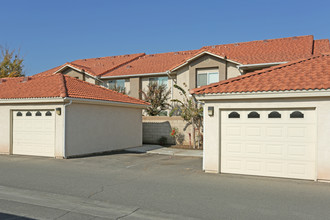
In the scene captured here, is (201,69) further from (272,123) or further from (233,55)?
(272,123)

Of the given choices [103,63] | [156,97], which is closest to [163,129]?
[156,97]

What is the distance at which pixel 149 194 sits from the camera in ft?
25.5

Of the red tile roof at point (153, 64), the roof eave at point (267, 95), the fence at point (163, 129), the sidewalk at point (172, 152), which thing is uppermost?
the red tile roof at point (153, 64)

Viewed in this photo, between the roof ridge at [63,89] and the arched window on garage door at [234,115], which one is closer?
the arched window on garage door at [234,115]

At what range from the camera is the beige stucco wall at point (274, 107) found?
9203 millimetres

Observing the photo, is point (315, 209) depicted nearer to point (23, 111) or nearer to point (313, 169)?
point (313, 169)

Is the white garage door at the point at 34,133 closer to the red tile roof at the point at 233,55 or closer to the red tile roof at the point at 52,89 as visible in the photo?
the red tile roof at the point at 52,89

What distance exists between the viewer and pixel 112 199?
731 centimetres

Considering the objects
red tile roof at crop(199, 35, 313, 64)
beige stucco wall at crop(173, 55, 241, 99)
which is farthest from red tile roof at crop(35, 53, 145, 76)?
red tile roof at crop(199, 35, 313, 64)

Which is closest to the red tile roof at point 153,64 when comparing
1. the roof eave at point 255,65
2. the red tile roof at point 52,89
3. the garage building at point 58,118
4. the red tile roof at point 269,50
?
the red tile roof at point 269,50

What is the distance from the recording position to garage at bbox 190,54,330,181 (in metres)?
9.30

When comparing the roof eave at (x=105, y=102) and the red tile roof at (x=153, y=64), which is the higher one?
the red tile roof at (x=153, y=64)

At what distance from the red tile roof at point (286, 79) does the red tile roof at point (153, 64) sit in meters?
13.1

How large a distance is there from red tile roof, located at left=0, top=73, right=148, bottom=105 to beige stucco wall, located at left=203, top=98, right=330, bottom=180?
6.92 metres
